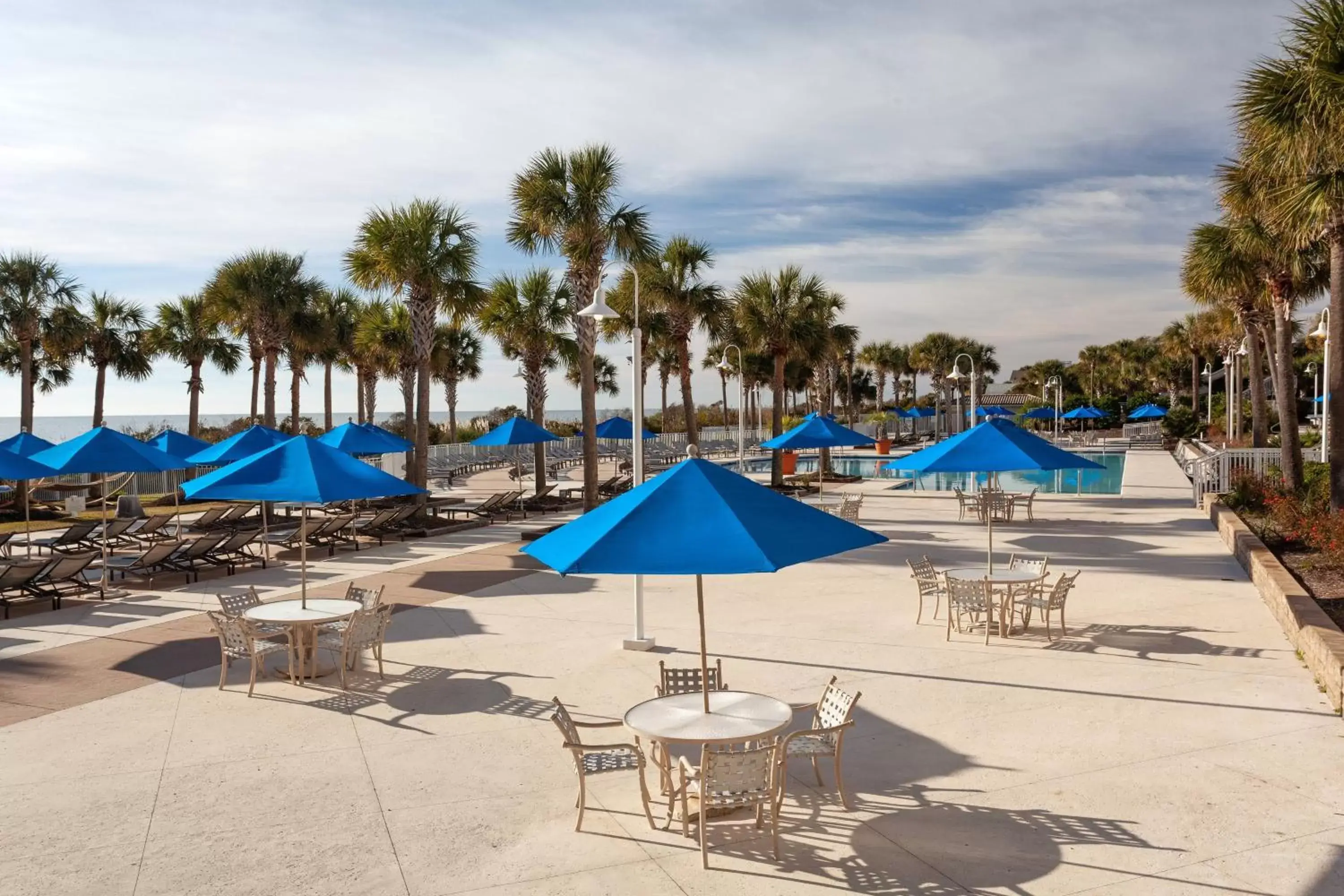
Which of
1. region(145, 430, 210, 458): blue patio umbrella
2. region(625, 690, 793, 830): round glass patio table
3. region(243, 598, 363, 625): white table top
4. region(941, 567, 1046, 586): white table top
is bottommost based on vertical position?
region(625, 690, 793, 830): round glass patio table

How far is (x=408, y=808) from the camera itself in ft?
20.0

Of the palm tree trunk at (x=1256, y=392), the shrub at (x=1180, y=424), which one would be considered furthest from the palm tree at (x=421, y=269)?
the shrub at (x=1180, y=424)

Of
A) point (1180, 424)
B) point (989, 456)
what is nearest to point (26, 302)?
point (989, 456)

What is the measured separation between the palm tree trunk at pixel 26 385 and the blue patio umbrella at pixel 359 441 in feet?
59.6

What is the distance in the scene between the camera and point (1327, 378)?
16.8 m

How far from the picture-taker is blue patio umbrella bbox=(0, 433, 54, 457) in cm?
1853

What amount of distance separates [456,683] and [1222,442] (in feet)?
124

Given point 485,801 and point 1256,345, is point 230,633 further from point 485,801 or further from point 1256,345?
point 1256,345

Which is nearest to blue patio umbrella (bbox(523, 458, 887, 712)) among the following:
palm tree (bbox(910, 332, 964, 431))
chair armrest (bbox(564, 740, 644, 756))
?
chair armrest (bbox(564, 740, 644, 756))

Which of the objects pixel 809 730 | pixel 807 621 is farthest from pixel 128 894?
pixel 807 621

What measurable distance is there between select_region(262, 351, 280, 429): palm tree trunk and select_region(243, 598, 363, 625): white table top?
2115 cm

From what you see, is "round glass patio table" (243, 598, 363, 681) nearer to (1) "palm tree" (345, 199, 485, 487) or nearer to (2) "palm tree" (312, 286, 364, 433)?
(1) "palm tree" (345, 199, 485, 487)

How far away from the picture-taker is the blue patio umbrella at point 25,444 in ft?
60.8

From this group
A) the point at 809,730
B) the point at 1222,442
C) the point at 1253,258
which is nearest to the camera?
the point at 809,730
